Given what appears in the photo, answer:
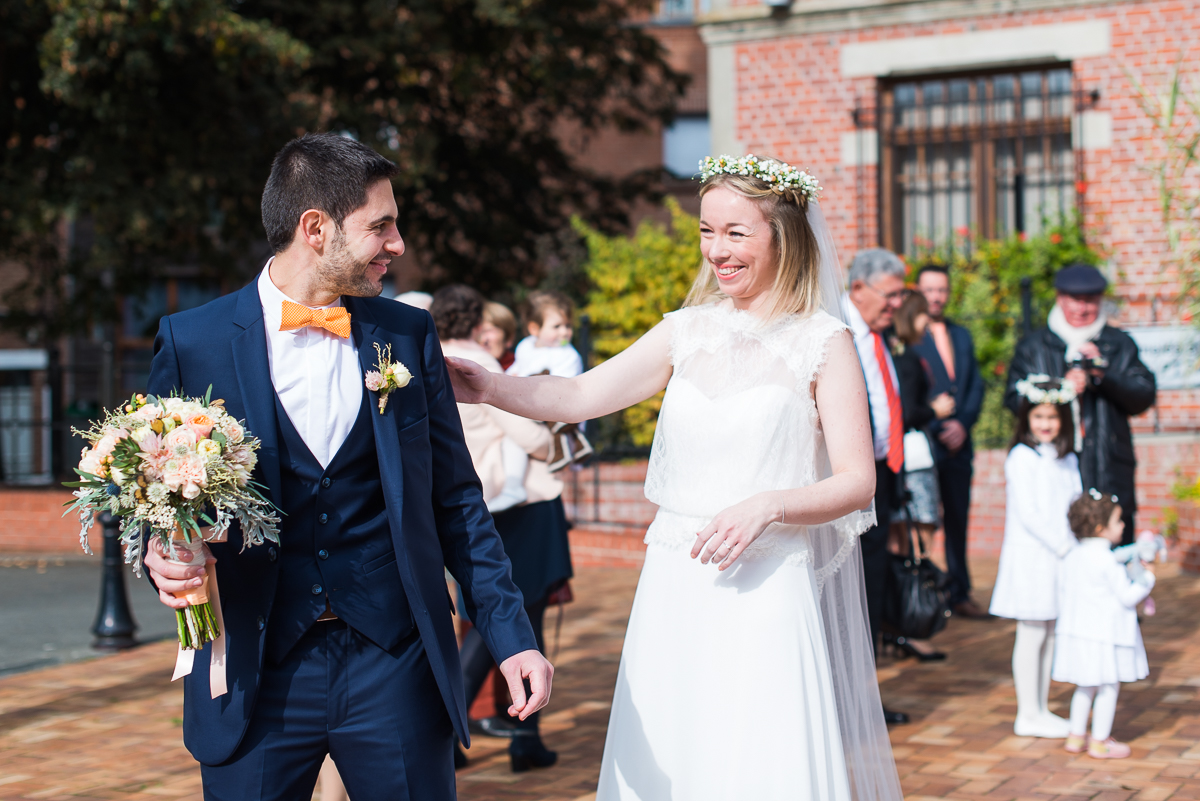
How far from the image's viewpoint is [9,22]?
1184 centimetres

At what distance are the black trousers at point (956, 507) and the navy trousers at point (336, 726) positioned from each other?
6.44 meters

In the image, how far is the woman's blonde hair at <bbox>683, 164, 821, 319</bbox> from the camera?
321cm

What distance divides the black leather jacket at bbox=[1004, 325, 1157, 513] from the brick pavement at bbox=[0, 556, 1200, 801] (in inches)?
42.7

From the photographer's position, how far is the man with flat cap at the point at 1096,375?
21.3 ft

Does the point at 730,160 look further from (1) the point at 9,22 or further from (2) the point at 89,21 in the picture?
(1) the point at 9,22

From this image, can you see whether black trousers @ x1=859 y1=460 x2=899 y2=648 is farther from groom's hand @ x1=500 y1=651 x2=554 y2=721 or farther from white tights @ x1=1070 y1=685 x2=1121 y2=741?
groom's hand @ x1=500 y1=651 x2=554 y2=721

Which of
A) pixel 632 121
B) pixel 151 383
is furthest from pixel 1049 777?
pixel 632 121

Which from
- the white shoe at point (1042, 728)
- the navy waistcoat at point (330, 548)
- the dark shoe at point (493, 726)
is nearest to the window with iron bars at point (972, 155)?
the white shoe at point (1042, 728)

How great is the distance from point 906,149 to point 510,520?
9.62m

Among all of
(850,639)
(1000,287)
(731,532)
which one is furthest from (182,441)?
(1000,287)

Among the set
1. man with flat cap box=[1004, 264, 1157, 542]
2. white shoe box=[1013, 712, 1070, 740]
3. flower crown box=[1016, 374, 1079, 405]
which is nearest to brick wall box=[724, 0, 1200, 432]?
man with flat cap box=[1004, 264, 1157, 542]

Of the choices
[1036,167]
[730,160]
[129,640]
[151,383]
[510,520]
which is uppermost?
[1036,167]

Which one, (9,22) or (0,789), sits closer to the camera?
(0,789)

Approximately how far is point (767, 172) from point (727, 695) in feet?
4.58
